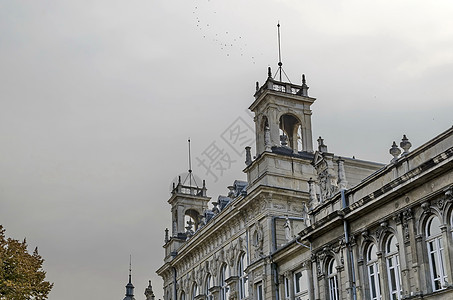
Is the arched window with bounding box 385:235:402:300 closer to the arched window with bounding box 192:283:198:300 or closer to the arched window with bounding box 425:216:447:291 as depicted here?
the arched window with bounding box 425:216:447:291

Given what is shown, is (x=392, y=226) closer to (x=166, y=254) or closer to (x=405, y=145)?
(x=405, y=145)

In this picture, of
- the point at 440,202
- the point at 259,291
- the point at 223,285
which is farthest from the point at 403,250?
the point at 223,285

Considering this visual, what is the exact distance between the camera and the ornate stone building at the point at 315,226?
24.1 meters

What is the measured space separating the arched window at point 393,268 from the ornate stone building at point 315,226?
0.13 ft

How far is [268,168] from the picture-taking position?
3762 cm

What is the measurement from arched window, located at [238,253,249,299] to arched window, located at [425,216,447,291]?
17178mm

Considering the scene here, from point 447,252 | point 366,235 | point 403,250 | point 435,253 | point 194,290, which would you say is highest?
point 194,290

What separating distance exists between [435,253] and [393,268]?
8.87 ft

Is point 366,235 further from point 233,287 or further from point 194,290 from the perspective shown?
point 194,290

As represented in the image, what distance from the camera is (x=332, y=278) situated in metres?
30.3

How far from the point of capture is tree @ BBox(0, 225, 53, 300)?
1452 inches

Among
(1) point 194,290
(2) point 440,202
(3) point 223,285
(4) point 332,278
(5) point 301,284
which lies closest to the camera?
(2) point 440,202

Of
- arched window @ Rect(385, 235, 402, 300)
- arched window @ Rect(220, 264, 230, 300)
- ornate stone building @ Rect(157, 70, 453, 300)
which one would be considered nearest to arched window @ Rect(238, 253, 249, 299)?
ornate stone building @ Rect(157, 70, 453, 300)

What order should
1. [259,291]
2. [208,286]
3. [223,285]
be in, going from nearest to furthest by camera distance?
[259,291], [223,285], [208,286]
